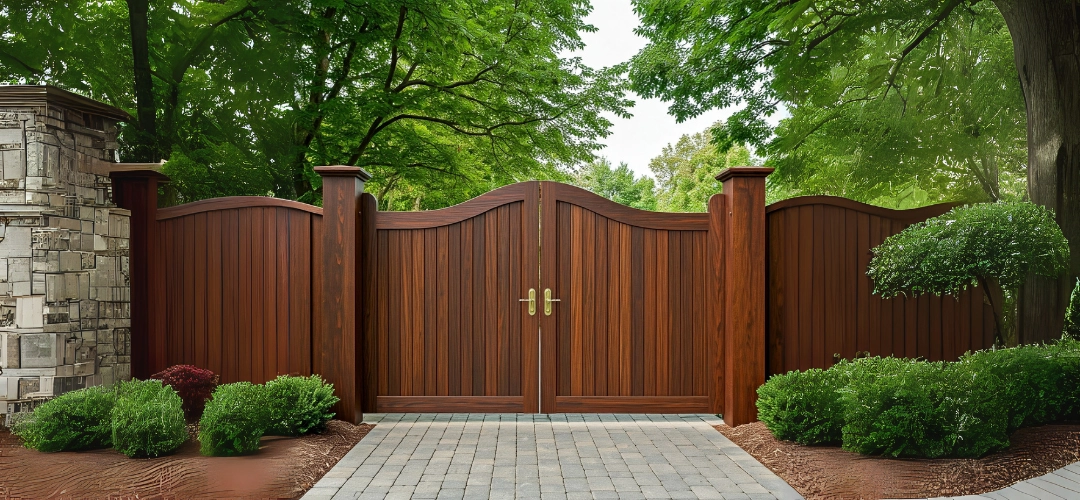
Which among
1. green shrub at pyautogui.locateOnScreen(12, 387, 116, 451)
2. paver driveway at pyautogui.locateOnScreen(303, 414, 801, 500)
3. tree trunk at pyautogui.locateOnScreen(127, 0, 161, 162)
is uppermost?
tree trunk at pyautogui.locateOnScreen(127, 0, 161, 162)

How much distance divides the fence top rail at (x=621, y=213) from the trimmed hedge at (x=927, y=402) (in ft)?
5.23

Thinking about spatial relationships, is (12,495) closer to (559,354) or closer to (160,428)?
(160,428)

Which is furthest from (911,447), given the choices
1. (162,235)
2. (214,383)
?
(162,235)

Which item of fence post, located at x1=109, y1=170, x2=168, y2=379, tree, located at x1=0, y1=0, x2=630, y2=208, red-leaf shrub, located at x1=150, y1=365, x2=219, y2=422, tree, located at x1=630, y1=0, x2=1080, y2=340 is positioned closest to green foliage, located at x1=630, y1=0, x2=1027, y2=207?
tree, located at x1=630, y1=0, x2=1080, y2=340

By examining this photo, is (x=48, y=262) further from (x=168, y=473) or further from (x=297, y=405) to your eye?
(x=168, y=473)

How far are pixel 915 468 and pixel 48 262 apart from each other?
6.22 metres

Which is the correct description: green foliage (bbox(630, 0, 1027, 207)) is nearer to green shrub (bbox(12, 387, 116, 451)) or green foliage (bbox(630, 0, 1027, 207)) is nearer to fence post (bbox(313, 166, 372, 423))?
fence post (bbox(313, 166, 372, 423))

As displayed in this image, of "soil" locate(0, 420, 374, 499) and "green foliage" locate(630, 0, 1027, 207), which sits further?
"green foliage" locate(630, 0, 1027, 207)

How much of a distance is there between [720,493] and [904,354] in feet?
10.5

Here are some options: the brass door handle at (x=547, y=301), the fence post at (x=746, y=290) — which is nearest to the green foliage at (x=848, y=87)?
the fence post at (x=746, y=290)

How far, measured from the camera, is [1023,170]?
46.0ft

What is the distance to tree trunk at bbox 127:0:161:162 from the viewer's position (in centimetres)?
989

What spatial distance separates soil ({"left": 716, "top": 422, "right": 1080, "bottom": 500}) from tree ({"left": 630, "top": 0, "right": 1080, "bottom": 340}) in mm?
2085

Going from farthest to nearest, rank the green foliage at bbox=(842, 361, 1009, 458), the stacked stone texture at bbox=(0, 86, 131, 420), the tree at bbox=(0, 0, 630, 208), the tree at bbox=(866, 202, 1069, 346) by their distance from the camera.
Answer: the tree at bbox=(0, 0, 630, 208) < the stacked stone texture at bbox=(0, 86, 131, 420) < the tree at bbox=(866, 202, 1069, 346) < the green foliage at bbox=(842, 361, 1009, 458)
